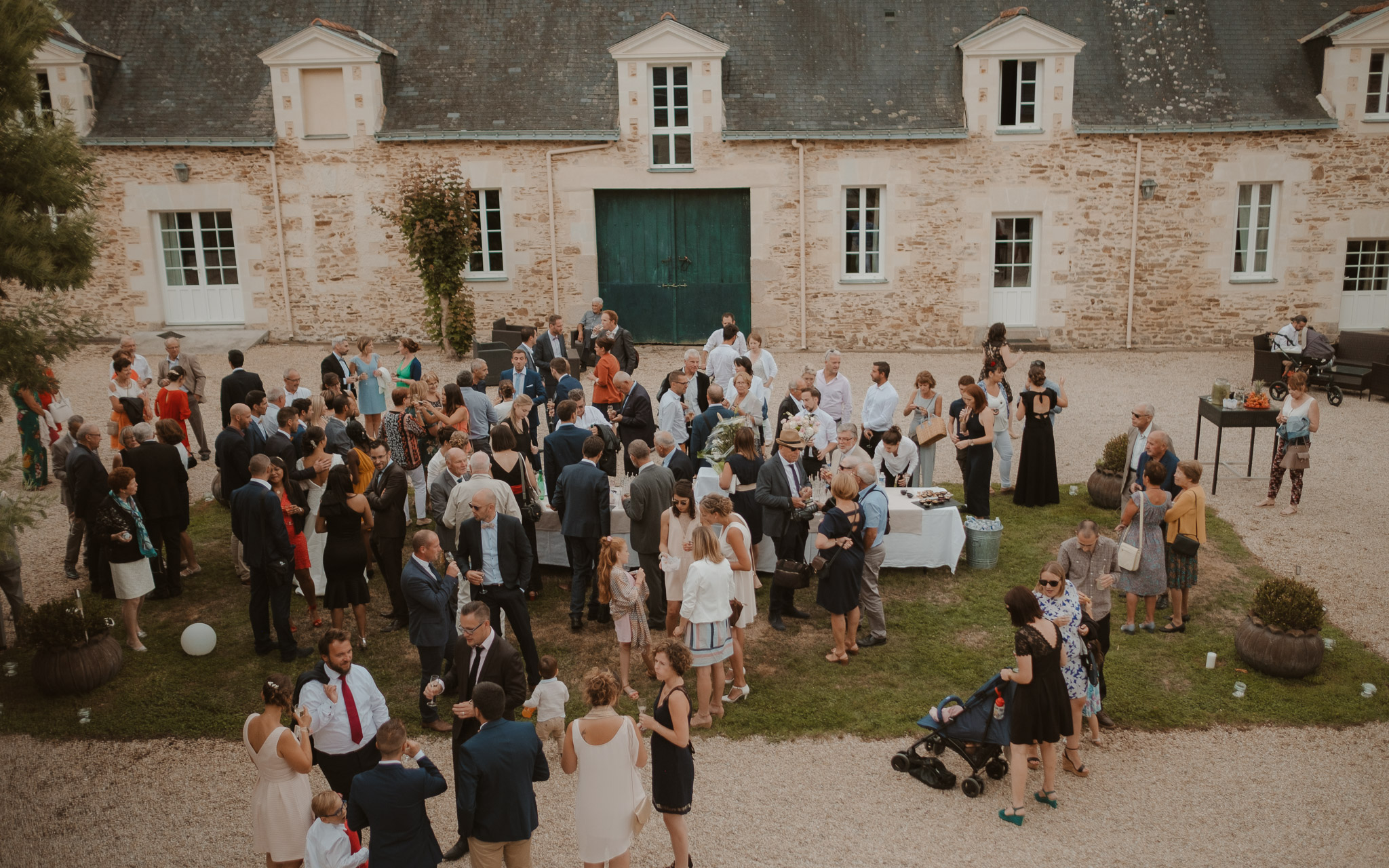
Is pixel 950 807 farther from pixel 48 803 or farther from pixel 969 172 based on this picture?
pixel 969 172

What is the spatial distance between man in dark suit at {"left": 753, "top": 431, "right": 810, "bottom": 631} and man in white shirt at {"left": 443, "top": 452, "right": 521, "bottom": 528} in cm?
200

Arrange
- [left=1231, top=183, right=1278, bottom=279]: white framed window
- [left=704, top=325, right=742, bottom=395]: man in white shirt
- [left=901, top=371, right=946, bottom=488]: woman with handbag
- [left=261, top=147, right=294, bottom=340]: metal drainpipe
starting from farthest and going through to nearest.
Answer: [left=1231, top=183, right=1278, bottom=279]: white framed window, [left=261, top=147, right=294, bottom=340]: metal drainpipe, [left=704, top=325, right=742, bottom=395]: man in white shirt, [left=901, top=371, right=946, bottom=488]: woman with handbag

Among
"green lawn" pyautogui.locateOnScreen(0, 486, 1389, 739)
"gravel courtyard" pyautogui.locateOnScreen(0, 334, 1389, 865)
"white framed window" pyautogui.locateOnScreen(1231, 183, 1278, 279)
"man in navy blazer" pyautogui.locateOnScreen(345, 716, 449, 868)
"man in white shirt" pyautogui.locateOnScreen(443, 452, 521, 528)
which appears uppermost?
"white framed window" pyautogui.locateOnScreen(1231, 183, 1278, 279)

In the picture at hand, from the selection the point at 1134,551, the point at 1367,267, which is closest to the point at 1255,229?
the point at 1367,267

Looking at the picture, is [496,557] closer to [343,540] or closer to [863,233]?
[343,540]

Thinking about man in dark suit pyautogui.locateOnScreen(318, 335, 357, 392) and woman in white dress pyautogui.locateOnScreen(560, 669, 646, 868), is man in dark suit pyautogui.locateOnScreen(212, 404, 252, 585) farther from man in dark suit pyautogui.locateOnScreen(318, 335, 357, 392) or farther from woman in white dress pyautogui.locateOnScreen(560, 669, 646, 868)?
woman in white dress pyautogui.locateOnScreen(560, 669, 646, 868)

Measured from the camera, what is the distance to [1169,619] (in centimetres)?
875

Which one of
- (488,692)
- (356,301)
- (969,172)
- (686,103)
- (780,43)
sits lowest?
(488,692)

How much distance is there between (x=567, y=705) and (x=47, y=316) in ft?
13.9

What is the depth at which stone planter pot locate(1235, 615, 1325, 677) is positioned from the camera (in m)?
7.75

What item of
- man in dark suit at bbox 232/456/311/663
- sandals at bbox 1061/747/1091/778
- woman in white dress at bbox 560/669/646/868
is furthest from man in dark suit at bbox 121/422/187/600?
sandals at bbox 1061/747/1091/778

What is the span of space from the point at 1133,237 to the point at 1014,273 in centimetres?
209

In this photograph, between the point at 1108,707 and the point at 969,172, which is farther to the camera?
the point at 969,172

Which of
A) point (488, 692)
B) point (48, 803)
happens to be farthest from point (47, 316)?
point (488, 692)
